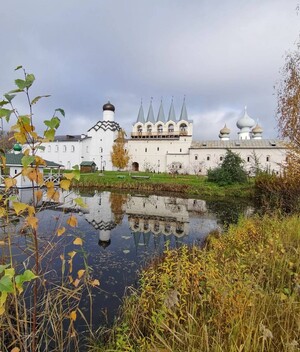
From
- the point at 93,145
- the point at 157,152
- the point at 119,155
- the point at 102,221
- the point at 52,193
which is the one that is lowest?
the point at 102,221

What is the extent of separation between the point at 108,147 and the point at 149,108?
14.2 m

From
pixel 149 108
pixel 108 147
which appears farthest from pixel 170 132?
pixel 108 147

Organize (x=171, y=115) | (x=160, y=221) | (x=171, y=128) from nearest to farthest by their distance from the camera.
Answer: (x=160, y=221) → (x=171, y=128) → (x=171, y=115)

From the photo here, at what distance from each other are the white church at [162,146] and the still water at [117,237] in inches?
1015

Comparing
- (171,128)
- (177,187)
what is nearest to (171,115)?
(171,128)

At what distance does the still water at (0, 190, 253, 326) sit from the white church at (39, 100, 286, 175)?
25.8 meters

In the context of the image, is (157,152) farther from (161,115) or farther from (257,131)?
(257,131)

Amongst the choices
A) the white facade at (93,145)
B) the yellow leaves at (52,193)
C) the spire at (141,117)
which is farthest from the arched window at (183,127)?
the yellow leaves at (52,193)

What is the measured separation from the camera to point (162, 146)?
143 feet

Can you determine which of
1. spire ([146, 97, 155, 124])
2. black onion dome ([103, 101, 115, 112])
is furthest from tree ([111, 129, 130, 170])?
spire ([146, 97, 155, 124])

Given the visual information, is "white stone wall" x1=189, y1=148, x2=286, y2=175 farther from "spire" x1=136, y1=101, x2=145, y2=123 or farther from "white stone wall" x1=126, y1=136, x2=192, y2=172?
"spire" x1=136, y1=101, x2=145, y2=123

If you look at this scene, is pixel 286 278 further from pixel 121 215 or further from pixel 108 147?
pixel 108 147

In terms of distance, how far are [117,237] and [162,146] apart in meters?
36.0

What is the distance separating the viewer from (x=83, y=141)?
47.0 metres
